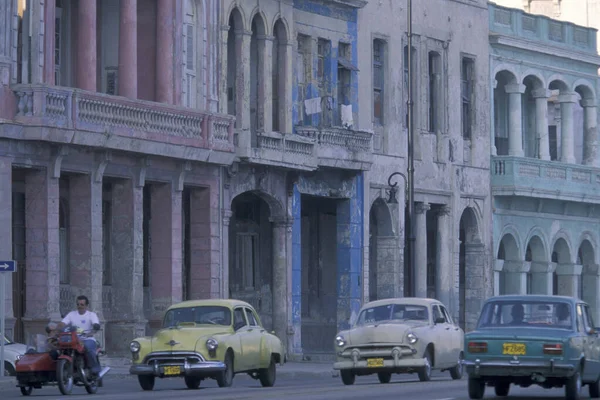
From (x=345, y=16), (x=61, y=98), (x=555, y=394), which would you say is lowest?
(x=555, y=394)

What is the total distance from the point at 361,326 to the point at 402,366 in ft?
4.48

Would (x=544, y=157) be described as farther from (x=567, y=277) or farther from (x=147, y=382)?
(x=147, y=382)

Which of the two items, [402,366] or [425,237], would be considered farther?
[425,237]

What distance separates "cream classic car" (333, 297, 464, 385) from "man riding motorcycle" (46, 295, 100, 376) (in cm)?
492

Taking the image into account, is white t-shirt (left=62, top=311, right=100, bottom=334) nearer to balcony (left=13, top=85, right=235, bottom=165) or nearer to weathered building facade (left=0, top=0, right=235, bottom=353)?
weathered building facade (left=0, top=0, right=235, bottom=353)

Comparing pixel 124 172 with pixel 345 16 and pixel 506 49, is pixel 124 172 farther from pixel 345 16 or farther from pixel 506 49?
pixel 506 49

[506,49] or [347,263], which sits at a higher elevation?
[506,49]

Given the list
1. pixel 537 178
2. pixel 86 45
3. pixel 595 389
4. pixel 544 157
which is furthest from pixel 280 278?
pixel 595 389

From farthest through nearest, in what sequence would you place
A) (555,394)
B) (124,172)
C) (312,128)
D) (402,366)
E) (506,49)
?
(506,49) < (312,128) < (124,172) < (402,366) < (555,394)

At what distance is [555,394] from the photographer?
29531 mm

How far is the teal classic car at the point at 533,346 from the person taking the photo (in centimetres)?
2600

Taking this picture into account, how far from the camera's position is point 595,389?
2805cm

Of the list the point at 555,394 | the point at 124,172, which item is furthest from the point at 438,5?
the point at 555,394

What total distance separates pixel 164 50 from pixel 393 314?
12.8m
